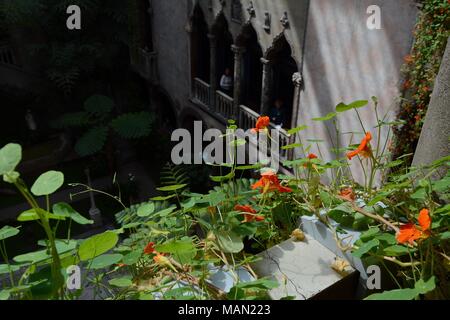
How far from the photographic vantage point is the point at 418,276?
180cm

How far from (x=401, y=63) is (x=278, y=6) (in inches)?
110

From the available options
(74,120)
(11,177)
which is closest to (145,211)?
(11,177)

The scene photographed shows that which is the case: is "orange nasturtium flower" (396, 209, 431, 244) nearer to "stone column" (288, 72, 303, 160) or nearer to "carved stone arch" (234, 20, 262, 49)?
"stone column" (288, 72, 303, 160)

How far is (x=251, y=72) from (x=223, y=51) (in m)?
1.13

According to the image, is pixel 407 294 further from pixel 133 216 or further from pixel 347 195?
pixel 133 216

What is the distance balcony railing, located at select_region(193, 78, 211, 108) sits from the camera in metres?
10.6

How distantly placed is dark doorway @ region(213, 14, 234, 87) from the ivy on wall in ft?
17.6

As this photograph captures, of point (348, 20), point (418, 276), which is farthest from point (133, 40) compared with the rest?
point (418, 276)

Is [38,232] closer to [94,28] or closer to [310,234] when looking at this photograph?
[94,28]

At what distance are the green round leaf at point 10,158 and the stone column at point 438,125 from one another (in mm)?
2694

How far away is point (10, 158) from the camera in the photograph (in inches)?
56.4

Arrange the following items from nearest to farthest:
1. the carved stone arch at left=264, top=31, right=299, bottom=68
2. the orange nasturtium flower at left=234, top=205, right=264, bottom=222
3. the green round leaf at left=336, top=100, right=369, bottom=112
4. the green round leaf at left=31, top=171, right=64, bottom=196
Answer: the green round leaf at left=31, top=171, right=64, bottom=196, the orange nasturtium flower at left=234, top=205, right=264, bottom=222, the green round leaf at left=336, top=100, right=369, bottom=112, the carved stone arch at left=264, top=31, right=299, bottom=68

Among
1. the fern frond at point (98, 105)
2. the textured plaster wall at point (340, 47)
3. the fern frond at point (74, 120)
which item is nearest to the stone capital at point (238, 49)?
the textured plaster wall at point (340, 47)

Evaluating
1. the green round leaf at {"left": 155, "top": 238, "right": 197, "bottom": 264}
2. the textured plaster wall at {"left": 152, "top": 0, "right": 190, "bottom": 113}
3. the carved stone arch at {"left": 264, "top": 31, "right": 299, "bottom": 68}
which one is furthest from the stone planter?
the textured plaster wall at {"left": 152, "top": 0, "right": 190, "bottom": 113}
